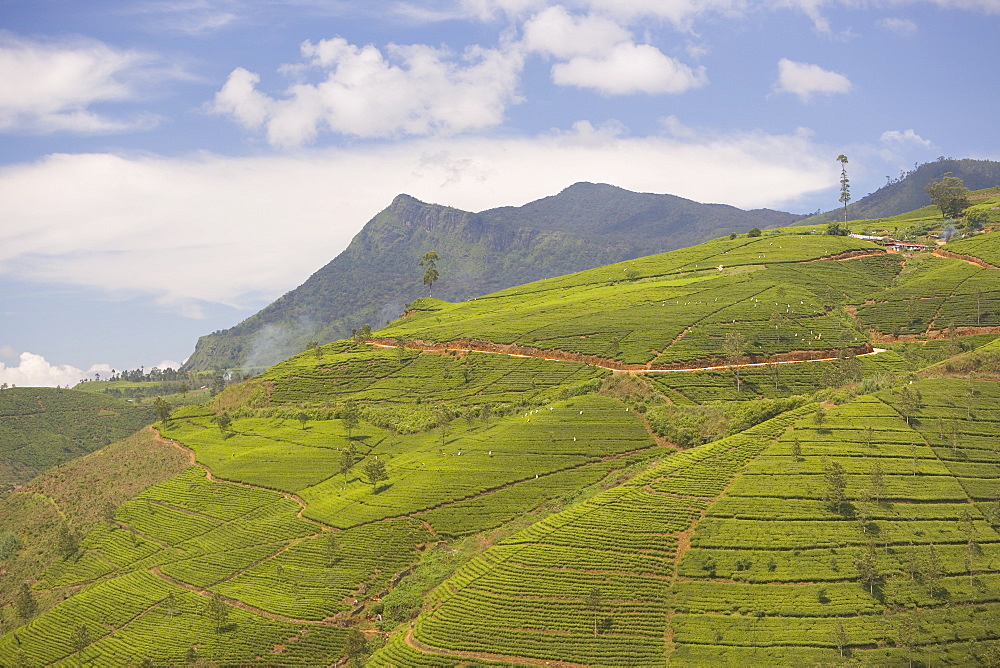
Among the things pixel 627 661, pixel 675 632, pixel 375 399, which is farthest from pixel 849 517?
pixel 375 399

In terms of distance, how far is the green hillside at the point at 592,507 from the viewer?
2002 inches

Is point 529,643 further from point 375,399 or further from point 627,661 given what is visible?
point 375,399

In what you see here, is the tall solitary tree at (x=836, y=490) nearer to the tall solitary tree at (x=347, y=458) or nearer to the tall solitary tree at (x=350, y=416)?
the tall solitary tree at (x=347, y=458)

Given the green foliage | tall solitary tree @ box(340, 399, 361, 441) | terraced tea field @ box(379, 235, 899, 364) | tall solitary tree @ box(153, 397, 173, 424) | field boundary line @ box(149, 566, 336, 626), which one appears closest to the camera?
field boundary line @ box(149, 566, 336, 626)

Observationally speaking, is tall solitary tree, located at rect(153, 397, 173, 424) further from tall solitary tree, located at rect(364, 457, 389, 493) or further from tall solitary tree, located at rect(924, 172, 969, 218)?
tall solitary tree, located at rect(924, 172, 969, 218)

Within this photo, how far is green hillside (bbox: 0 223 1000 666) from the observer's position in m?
50.8

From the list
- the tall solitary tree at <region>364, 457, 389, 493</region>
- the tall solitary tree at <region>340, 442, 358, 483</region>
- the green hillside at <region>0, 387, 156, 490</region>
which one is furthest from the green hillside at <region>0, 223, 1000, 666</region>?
the green hillside at <region>0, 387, 156, 490</region>

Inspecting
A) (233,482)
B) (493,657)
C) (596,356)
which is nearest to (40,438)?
(233,482)

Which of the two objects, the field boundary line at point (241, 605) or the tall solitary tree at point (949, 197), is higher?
the tall solitary tree at point (949, 197)

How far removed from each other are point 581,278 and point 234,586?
11649 centimetres

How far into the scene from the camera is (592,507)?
63938 millimetres

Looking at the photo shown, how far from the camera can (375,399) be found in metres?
108

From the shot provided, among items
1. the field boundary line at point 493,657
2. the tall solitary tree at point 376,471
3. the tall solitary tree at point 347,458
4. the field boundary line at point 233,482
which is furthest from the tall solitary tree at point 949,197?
the field boundary line at point 493,657

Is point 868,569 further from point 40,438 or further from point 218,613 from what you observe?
point 40,438
